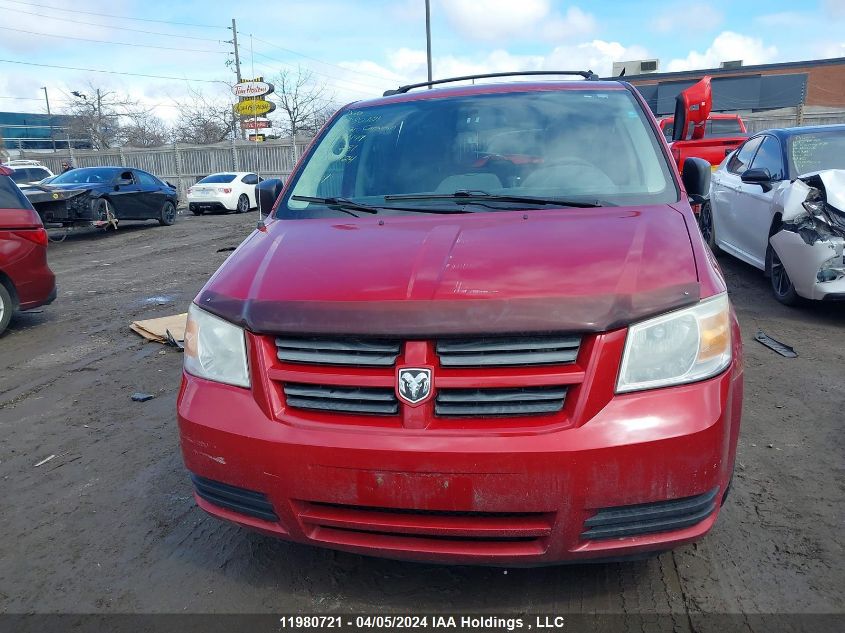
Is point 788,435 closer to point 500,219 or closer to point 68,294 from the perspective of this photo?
point 500,219

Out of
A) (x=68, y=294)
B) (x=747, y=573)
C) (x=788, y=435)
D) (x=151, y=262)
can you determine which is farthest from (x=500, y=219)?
(x=151, y=262)

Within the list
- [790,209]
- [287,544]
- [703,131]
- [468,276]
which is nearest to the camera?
[468,276]

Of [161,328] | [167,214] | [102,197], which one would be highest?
[102,197]

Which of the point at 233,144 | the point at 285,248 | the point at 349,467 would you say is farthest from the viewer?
the point at 233,144

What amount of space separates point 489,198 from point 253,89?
40.0 metres

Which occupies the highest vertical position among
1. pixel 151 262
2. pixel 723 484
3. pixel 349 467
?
pixel 349 467

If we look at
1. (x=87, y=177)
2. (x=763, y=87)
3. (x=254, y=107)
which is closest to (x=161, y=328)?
(x=87, y=177)

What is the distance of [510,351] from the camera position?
207 centimetres

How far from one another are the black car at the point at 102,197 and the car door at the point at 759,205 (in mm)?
12354

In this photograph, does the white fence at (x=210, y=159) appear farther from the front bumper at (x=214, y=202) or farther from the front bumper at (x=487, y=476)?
the front bumper at (x=487, y=476)

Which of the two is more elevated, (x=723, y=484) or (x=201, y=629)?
(x=723, y=484)

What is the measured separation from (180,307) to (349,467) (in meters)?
6.18

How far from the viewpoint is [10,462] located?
3.75 metres

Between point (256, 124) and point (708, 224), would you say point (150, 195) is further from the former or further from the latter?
point (256, 124)
